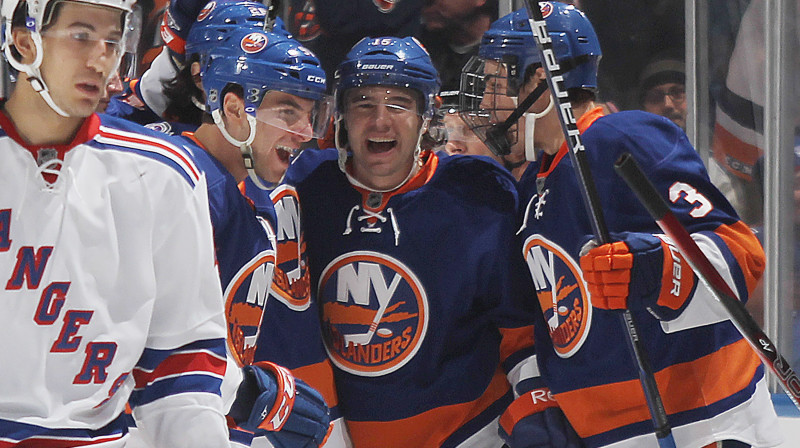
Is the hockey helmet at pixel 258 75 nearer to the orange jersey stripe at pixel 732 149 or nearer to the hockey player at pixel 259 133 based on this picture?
the hockey player at pixel 259 133

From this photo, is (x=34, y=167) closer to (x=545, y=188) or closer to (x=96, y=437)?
(x=96, y=437)

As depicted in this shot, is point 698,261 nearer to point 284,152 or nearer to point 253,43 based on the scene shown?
point 284,152

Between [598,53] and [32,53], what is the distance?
120cm

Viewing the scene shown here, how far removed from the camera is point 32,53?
4.51 feet

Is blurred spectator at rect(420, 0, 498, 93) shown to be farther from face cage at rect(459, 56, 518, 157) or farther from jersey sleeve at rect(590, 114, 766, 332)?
jersey sleeve at rect(590, 114, 766, 332)

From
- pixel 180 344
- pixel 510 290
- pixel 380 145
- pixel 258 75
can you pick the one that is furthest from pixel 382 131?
pixel 180 344

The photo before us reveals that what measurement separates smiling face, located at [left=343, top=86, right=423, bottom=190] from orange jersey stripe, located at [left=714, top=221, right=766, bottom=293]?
73 cm

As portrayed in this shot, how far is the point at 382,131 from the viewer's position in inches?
88.7

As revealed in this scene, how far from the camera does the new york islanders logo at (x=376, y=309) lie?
7.43ft

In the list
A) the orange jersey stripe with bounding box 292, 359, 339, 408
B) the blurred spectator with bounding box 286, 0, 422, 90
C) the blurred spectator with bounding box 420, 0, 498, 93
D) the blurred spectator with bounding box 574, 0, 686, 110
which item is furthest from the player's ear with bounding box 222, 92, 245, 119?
the blurred spectator with bounding box 574, 0, 686, 110

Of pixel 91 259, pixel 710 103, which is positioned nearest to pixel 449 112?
pixel 91 259

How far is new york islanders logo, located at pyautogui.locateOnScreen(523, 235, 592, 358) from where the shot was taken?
2029mm

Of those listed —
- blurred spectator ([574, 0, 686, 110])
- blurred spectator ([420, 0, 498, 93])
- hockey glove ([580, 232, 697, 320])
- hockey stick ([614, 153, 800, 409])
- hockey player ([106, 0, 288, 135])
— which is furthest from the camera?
blurred spectator ([574, 0, 686, 110])

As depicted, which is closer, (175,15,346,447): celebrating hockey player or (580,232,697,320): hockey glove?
(580,232,697,320): hockey glove
